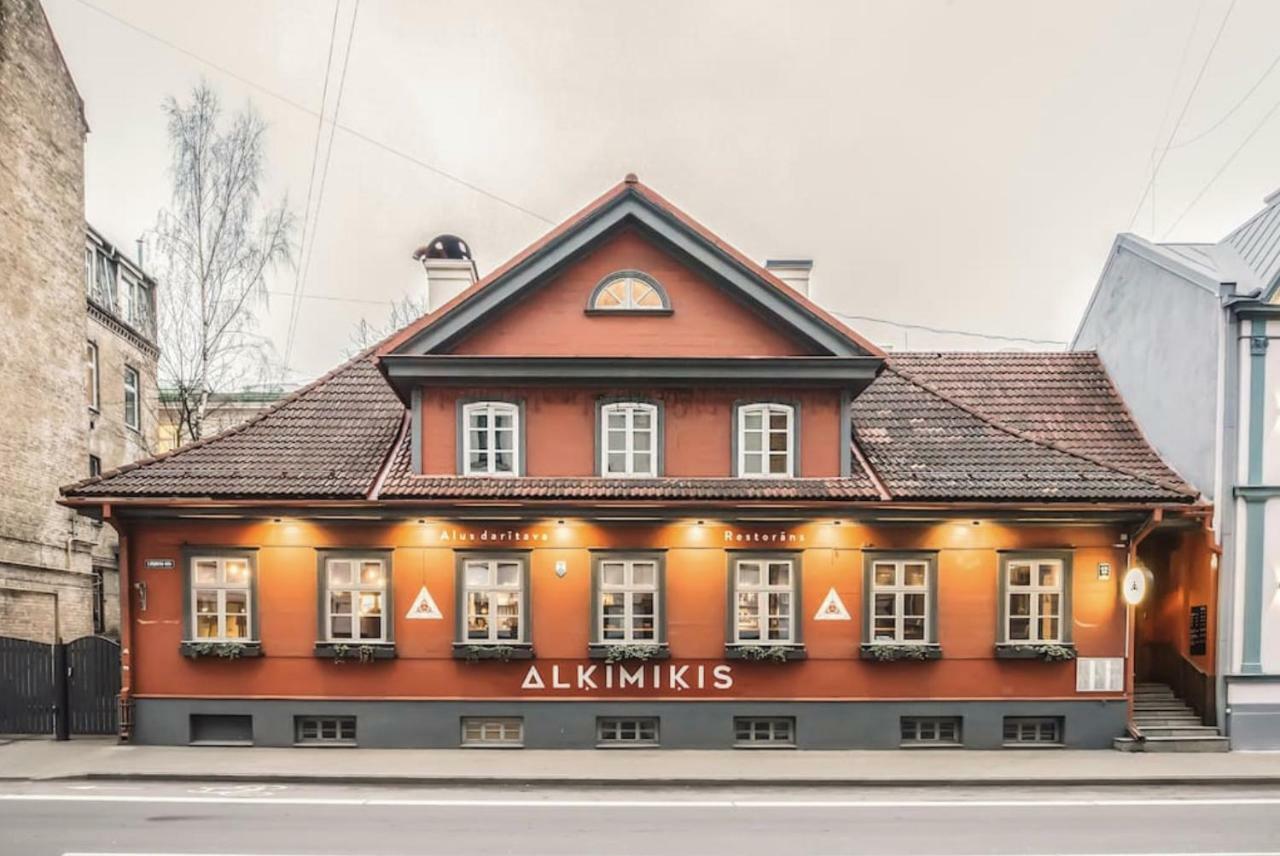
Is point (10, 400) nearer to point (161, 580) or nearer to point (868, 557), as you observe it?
point (161, 580)

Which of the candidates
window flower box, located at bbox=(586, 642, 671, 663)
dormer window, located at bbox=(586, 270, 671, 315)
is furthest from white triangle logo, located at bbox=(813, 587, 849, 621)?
dormer window, located at bbox=(586, 270, 671, 315)

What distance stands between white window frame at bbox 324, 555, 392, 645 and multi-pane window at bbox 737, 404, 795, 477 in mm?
6772

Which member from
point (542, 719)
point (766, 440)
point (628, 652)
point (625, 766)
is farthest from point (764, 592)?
point (542, 719)

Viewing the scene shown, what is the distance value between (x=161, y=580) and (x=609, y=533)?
8.11 m

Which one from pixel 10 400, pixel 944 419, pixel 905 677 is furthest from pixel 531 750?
pixel 10 400

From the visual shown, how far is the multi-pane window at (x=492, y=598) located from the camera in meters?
14.4

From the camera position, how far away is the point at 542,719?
14141mm

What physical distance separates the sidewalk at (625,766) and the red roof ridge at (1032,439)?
473cm

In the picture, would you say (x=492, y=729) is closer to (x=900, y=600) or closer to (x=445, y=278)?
(x=900, y=600)

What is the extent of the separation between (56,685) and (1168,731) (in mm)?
20106

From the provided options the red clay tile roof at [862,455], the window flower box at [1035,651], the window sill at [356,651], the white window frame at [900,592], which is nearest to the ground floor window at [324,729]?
the window sill at [356,651]

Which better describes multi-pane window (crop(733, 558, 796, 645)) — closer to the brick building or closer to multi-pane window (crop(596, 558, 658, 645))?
multi-pane window (crop(596, 558, 658, 645))

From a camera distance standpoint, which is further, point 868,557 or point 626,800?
point 868,557

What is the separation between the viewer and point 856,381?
14.7m
